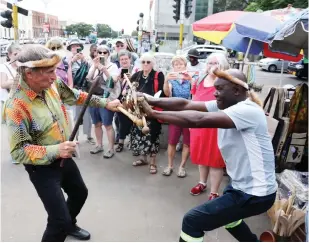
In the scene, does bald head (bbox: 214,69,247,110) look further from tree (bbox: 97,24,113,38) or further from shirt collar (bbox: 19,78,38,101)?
tree (bbox: 97,24,113,38)

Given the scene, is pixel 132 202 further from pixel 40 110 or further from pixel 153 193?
pixel 40 110

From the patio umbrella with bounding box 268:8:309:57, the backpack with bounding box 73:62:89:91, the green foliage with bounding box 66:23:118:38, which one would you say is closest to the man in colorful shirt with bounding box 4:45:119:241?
the patio umbrella with bounding box 268:8:309:57

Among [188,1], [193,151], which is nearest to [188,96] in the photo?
[193,151]

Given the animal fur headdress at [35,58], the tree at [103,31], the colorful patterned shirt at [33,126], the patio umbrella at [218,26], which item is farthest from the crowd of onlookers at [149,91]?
the tree at [103,31]

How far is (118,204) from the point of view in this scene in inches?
148

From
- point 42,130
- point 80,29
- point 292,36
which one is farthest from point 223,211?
point 80,29

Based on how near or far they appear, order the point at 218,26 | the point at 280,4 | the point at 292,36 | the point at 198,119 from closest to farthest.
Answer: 1. the point at 198,119
2. the point at 292,36
3. the point at 218,26
4. the point at 280,4

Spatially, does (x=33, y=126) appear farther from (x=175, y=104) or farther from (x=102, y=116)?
(x=102, y=116)

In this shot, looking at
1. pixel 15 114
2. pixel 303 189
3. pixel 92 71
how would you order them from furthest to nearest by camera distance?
pixel 92 71 → pixel 303 189 → pixel 15 114

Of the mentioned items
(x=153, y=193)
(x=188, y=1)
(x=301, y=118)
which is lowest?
(x=153, y=193)

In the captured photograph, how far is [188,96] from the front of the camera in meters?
4.51

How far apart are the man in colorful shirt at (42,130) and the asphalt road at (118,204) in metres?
0.94

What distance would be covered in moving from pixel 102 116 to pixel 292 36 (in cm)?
299

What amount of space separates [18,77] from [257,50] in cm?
505
